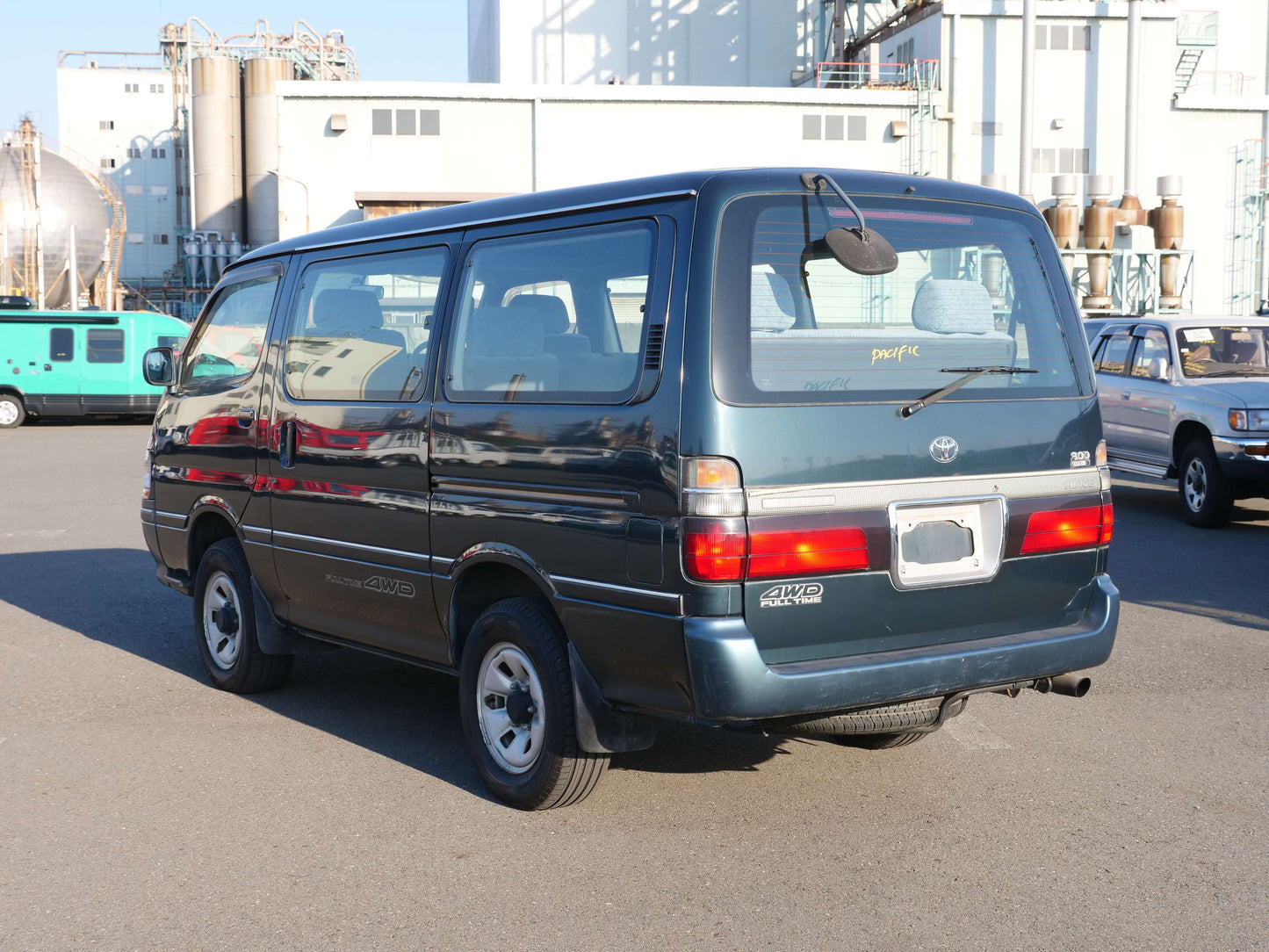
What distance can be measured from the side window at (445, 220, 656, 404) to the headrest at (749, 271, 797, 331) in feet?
1.13

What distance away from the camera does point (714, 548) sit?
3.82 meters

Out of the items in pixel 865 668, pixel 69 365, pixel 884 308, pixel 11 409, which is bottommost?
pixel 865 668

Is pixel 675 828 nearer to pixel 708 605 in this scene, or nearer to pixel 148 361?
pixel 708 605

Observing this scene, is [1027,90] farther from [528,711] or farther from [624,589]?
[624,589]

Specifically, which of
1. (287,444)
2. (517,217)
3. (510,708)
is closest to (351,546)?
(287,444)

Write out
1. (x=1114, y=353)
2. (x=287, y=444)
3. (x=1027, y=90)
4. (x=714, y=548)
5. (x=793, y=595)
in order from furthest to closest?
(x=1027, y=90), (x=1114, y=353), (x=287, y=444), (x=793, y=595), (x=714, y=548)

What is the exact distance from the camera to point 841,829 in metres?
4.38

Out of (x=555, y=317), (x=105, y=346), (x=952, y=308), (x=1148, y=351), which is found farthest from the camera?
(x=105, y=346)

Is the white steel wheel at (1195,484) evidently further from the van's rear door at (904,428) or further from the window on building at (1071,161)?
the window on building at (1071,161)

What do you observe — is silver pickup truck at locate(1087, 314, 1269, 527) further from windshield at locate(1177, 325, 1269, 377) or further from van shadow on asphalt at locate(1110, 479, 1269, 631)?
van shadow on asphalt at locate(1110, 479, 1269, 631)

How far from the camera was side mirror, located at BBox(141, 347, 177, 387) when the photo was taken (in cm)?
678

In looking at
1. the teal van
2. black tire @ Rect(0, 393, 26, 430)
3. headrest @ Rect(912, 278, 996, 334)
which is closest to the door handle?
headrest @ Rect(912, 278, 996, 334)

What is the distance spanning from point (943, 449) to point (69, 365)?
2641 cm

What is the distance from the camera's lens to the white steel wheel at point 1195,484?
11.7 metres
